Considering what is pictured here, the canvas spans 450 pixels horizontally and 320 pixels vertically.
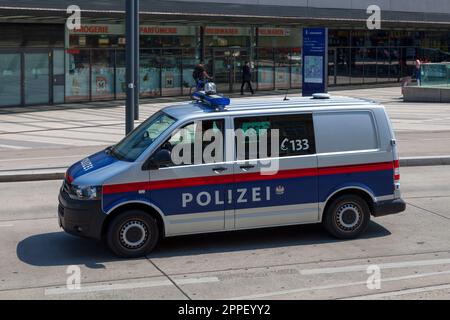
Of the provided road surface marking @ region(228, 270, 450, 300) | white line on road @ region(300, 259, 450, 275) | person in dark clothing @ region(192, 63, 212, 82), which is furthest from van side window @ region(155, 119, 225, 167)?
person in dark clothing @ region(192, 63, 212, 82)

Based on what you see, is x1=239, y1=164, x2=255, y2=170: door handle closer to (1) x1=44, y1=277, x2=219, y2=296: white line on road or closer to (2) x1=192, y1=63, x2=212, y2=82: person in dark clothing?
(1) x1=44, y1=277, x2=219, y2=296: white line on road

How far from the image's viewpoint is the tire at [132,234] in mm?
9023

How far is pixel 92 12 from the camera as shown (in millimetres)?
28141

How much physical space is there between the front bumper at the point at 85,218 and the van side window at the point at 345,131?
9.36 feet

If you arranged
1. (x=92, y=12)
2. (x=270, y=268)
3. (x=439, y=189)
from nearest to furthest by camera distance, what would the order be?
1. (x=270, y=268)
2. (x=439, y=189)
3. (x=92, y=12)

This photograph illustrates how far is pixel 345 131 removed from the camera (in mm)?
9805

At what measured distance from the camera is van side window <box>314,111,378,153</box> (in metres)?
9.72

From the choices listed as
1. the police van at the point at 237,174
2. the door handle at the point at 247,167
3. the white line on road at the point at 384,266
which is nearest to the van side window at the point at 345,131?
the police van at the point at 237,174

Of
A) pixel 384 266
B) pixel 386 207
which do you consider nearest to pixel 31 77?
pixel 386 207
